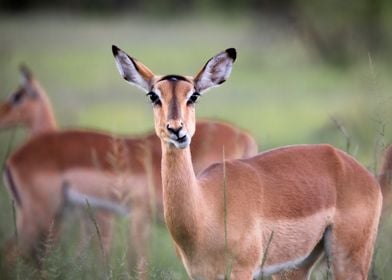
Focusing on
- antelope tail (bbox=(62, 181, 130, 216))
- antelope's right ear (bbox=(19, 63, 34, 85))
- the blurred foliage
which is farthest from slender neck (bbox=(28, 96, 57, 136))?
the blurred foliage

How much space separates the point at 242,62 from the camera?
2470 cm

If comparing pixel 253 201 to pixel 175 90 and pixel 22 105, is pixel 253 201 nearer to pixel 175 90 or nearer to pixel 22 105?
pixel 175 90

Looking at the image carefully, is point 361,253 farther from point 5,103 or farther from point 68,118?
point 68,118

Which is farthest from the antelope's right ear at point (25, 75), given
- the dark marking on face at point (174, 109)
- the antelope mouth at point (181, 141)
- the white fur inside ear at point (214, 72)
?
the antelope mouth at point (181, 141)

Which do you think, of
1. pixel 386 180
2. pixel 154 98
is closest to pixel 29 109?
pixel 386 180

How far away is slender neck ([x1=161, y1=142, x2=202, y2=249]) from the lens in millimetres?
5727

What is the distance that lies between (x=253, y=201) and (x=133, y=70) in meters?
0.92

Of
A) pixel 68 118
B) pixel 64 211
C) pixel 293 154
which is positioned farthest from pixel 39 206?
pixel 68 118

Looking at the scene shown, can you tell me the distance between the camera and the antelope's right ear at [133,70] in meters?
6.05

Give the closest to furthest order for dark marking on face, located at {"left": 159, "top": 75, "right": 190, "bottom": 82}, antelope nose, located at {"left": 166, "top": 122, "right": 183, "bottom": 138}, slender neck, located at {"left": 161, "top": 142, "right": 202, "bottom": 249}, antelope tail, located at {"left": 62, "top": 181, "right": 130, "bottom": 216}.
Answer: antelope nose, located at {"left": 166, "top": 122, "right": 183, "bottom": 138}
slender neck, located at {"left": 161, "top": 142, "right": 202, "bottom": 249}
dark marking on face, located at {"left": 159, "top": 75, "right": 190, "bottom": 82}
antelope tail, located at {"left": 62, "top": 181, "right": 130, "bottom": 216}

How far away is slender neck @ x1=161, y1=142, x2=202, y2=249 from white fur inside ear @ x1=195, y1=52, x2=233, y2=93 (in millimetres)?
436

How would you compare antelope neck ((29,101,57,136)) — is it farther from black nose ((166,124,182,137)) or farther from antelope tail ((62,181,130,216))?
black nose ((166,124,182,137))

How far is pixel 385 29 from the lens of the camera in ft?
71.8

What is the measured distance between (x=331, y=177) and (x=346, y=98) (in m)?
12.6
